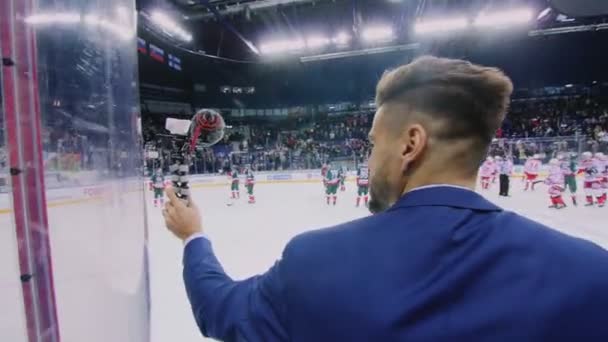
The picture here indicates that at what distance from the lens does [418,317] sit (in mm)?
→ 432

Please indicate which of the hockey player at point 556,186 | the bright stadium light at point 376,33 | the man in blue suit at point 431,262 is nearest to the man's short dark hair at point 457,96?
the man in blue suit at point 431,262

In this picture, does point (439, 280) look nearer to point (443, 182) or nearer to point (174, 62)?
point (443, 182)

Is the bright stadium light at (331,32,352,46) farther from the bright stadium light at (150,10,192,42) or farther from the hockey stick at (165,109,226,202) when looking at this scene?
A: the hockey stick at (165,109,226,202)

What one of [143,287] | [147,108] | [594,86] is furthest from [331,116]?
[143,287]

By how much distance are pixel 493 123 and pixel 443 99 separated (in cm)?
10

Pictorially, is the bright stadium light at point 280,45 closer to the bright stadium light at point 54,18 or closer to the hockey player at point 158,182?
the hockey player at point 158,182

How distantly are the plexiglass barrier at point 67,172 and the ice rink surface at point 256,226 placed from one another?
1.44 meters

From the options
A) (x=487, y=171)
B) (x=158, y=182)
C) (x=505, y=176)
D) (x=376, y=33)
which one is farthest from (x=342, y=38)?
(x=158, y=182)

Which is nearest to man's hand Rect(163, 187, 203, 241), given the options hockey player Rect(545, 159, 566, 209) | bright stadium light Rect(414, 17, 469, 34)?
hockey player Rect(545, 159, 566, 209)

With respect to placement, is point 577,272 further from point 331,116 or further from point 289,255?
point 331,116

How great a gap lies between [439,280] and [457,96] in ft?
0.93

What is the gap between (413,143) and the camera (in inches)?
22.5

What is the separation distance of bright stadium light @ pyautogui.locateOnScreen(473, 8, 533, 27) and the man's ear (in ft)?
37.1

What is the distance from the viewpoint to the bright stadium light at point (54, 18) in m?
0.58
